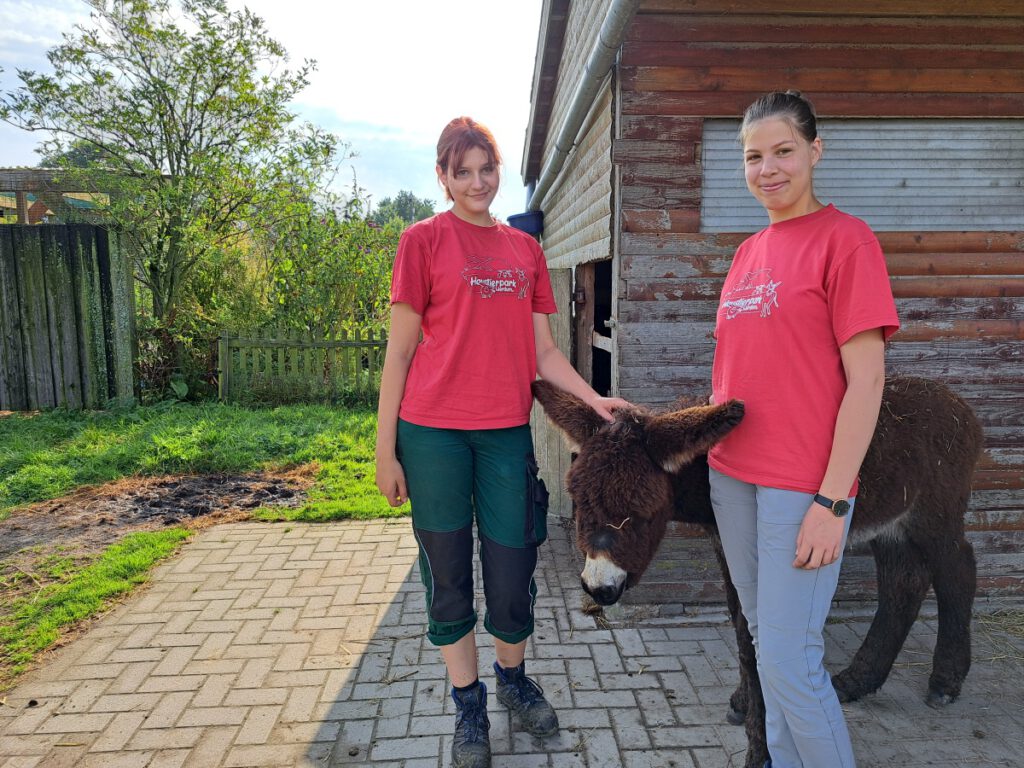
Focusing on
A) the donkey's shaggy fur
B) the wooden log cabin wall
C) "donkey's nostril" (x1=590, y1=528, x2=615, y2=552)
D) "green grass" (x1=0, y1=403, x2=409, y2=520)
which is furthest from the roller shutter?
"green grass" (x1=0, y1=403, x2=409, y2=520)

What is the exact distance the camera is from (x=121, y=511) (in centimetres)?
597

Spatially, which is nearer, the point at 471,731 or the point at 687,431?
the point at 687,431

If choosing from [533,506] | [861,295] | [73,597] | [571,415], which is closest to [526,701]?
[533,506]

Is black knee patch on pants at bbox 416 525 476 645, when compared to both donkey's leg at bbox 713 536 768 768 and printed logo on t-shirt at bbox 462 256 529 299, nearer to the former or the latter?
printed logo on t-shirt at bbox 462 256 529 299

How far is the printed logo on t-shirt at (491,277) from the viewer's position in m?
2.58

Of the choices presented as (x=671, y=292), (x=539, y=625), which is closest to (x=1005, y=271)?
(x=671, y=292)

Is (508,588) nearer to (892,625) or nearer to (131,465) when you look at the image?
(892,625)

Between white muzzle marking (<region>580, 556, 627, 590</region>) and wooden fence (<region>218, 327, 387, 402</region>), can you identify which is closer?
white muzzle marking (<region>580, 556, 627, 590</region>)

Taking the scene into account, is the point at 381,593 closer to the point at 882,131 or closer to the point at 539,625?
the point at 539,625

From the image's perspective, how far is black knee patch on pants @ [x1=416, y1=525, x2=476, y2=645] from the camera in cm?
269

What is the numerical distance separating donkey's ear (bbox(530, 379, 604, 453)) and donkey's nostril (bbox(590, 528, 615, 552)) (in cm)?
36

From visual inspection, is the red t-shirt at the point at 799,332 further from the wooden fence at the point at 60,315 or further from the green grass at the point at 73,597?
the wooden fence at the point at 60,315

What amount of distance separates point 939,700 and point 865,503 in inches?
54.3

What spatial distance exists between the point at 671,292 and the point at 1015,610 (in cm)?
308
